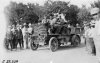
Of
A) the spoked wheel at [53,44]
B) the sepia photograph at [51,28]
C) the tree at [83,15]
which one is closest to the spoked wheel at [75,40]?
the sepia photograph at [51,28]

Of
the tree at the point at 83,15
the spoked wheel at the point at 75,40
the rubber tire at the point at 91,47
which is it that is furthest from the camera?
the spoked wheel at the point at 75,40

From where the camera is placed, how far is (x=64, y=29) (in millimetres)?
7047

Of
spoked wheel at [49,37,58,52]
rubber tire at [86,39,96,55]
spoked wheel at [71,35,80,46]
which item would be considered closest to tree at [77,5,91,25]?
rubber tire at [86,39,96,55]

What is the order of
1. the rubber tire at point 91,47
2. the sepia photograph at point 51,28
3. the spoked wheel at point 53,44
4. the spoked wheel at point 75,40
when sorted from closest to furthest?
1. the sepia photograph at point 51,28
2. the rubber tire at point 91,47
3. the spoked wheel at point 53,44
4. the spoked wheel at point 75,40

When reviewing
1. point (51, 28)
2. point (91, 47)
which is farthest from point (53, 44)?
point (91, 47)

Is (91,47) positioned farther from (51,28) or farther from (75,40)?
(75,40)

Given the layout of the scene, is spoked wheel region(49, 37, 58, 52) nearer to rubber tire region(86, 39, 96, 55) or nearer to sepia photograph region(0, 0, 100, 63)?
sepia photograph region(0, 0, 100, 63)

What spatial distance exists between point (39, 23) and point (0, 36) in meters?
3.14

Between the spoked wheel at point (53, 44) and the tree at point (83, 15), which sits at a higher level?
the tree at point (83, 15)

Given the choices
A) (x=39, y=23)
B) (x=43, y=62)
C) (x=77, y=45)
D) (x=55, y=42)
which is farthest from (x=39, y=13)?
(x=77, y=45)

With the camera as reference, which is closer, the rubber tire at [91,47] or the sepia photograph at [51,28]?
the sepia photograph at [51,28]

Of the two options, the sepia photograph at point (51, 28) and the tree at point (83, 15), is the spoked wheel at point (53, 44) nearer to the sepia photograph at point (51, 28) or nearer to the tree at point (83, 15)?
the sepia photograph at point (51, 28)

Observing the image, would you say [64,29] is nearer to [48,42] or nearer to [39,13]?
[48,42]

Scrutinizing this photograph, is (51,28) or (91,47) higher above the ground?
(51,28)
